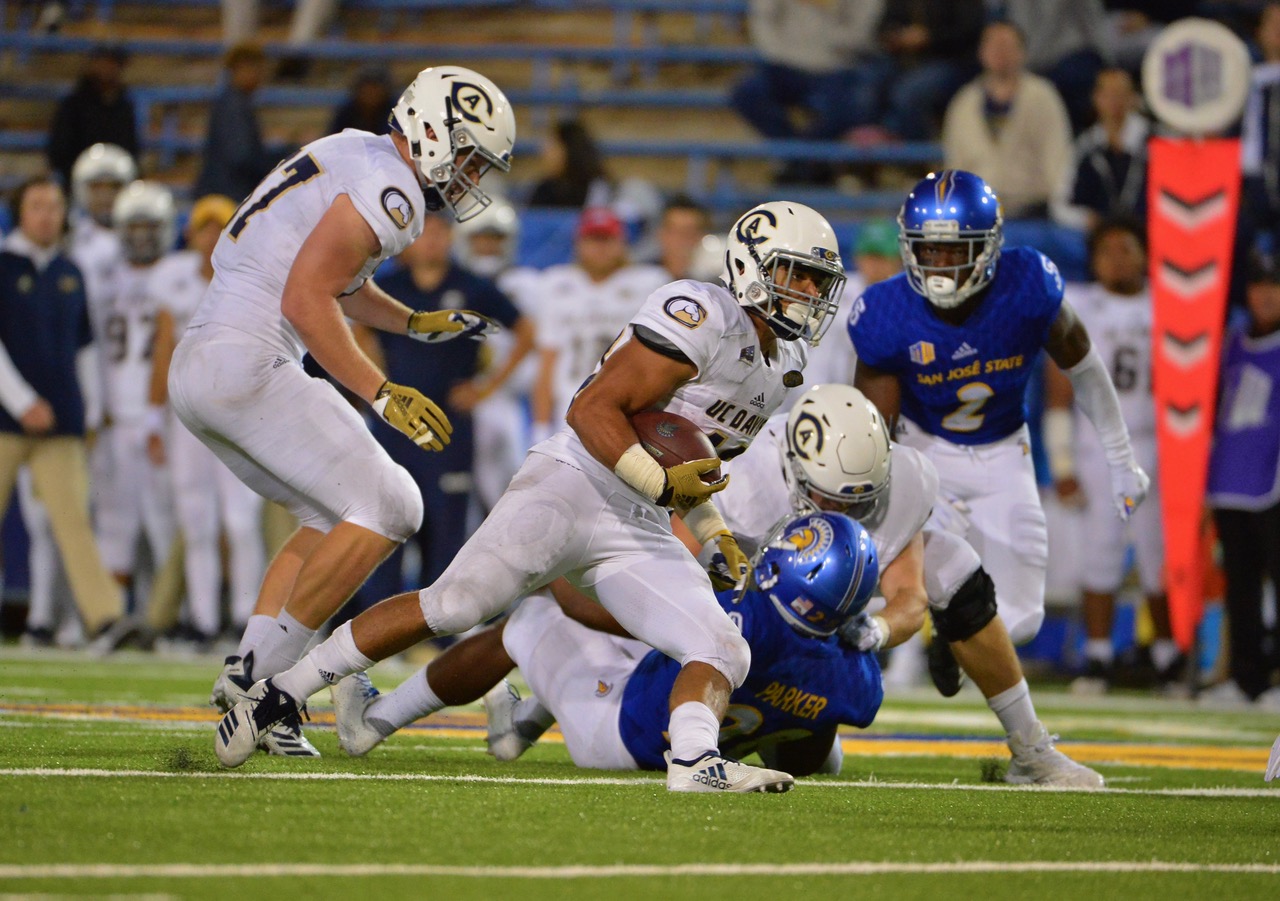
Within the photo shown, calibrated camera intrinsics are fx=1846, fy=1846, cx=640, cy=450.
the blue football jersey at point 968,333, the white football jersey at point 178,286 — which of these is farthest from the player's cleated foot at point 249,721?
the white football jersey at point 178,286

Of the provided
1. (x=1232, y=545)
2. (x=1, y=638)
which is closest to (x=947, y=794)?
(x=1232, y=545)

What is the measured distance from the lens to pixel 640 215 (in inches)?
425

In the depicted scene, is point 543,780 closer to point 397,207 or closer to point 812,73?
point 397,207

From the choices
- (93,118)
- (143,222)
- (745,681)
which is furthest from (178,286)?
(745,681)

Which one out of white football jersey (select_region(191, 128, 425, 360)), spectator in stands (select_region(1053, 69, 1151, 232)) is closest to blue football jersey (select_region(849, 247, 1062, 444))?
white football jersey (select_region(191, 128, 425, 360))

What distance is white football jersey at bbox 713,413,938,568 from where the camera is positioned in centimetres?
469

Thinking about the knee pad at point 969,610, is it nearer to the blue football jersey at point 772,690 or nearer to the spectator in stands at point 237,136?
the blue football jersey at point 772,690

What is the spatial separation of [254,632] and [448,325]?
3.10 feet

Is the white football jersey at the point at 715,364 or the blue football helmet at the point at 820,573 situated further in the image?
the white football jersey at the point at 715,364

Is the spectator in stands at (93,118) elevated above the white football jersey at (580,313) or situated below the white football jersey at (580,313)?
above

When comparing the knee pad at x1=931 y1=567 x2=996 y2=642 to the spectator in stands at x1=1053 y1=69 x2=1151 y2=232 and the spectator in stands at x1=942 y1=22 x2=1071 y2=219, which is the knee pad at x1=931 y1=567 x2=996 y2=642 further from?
the spectator in stands at x1=942 y1=22 x2=1071 y2=219

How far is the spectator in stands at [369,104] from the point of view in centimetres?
1087

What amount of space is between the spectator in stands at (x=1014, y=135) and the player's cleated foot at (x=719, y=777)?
22.4 ft

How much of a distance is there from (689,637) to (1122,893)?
134cm
